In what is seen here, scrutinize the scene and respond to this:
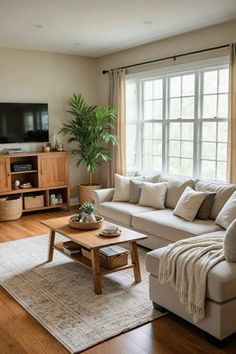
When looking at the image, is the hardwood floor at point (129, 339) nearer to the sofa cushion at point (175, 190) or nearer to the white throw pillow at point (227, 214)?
the white throw pillow at point (227, 214)

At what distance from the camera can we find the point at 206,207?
Answer: 403 centimetres

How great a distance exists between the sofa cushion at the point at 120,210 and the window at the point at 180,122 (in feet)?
3.43

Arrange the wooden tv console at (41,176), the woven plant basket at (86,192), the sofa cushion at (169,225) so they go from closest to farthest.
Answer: the sofa cushion at (169,225) → the wooden tv console at (41,176) → the woven plant basket at (86,192)

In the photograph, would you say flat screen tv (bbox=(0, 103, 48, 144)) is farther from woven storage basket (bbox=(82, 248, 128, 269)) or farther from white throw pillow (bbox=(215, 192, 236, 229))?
white throw pillow (bbox=(215, 192, 236, 229))

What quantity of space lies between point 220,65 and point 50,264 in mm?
3172

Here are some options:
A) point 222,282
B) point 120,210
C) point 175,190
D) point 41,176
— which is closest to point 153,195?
point 175,190

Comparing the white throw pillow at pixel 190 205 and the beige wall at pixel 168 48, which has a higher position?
the beige wall at pixel 168 48

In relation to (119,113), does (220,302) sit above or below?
Answer: below

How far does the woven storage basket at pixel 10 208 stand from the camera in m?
5.66

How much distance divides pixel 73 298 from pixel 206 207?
1.76 m

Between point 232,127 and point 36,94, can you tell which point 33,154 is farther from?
point 232,127

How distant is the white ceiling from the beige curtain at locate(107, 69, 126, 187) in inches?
22.8

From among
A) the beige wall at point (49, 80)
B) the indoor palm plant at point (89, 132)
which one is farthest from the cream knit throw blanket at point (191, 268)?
the beige wall at point (49, 80)

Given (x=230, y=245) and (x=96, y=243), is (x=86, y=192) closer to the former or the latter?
(x=96, y=243)
